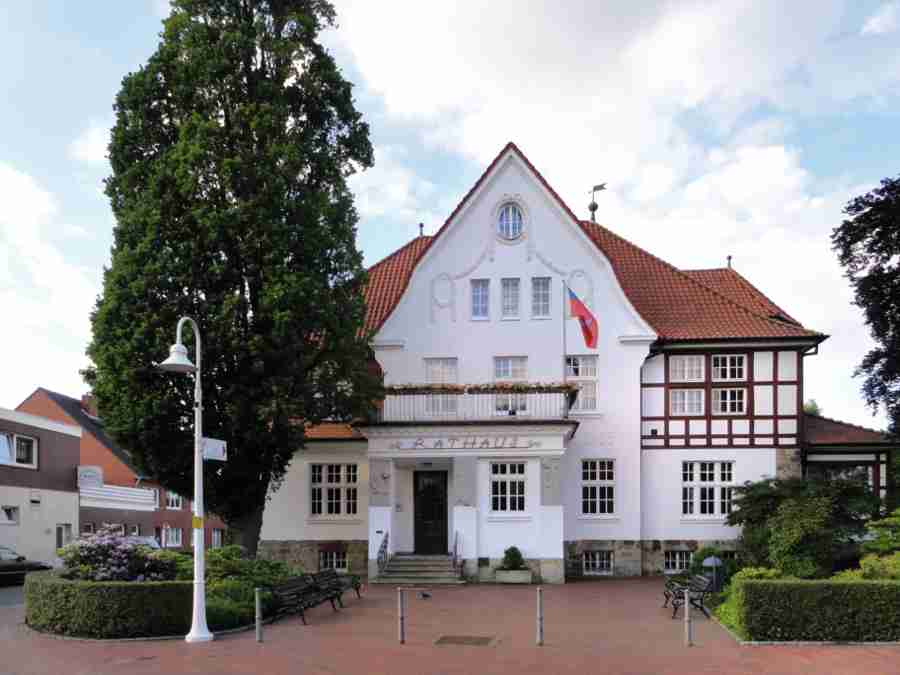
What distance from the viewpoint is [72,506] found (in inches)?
1587

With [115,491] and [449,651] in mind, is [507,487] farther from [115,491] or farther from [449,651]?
[115,491]

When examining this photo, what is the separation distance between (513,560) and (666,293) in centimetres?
A: 1106

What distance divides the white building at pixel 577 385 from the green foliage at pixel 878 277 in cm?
249

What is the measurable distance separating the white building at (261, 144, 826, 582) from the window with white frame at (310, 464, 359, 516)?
0.05 m

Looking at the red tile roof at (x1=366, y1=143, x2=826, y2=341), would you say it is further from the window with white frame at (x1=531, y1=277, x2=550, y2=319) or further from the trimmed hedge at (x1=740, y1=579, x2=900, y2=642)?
the trimmed hedge at (x1=740, y1=579, x2=900, y2=642)

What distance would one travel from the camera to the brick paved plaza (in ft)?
43.0

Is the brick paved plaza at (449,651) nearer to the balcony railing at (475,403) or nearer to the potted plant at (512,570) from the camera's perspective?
the potted plant at (512,570)

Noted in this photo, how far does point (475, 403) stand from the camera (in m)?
26.8

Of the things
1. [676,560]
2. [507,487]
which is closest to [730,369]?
[676,560]

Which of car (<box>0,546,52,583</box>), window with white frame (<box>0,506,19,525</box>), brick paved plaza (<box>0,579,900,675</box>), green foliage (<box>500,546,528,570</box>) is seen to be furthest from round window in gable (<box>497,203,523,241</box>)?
window with white frame (<box>0,506,19,525</box>)

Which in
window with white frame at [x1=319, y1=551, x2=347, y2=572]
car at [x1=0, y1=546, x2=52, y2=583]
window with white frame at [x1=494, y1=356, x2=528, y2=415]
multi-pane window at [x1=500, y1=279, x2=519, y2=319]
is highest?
multi-pane window at [x1=500, y1=279, x2=519, y2=319]

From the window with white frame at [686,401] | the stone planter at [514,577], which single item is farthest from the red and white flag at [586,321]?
the stone planter at [514,577]

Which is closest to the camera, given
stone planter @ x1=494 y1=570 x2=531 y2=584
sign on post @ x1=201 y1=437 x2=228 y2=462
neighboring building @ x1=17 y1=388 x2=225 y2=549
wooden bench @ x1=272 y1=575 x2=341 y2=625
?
sign on post @ x1=201 y1=437 x2=228 y2=462

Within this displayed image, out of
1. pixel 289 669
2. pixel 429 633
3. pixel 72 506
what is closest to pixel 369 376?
pixel 429 633
